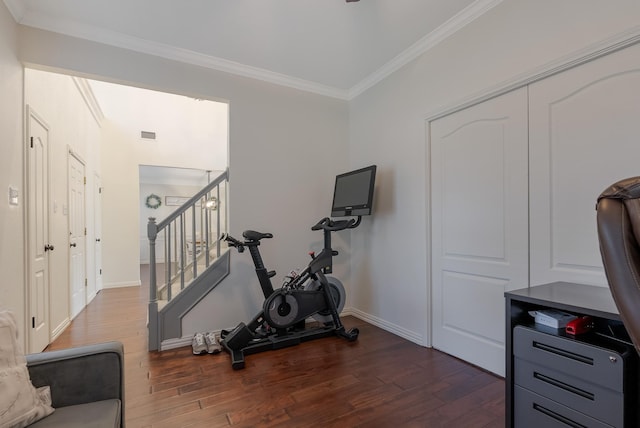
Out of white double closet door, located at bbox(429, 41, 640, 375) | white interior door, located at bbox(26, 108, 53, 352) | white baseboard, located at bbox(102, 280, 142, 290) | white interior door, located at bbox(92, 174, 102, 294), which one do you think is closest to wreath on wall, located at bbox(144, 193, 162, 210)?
white interior door, located at bbox(92, 174, 102, 294)

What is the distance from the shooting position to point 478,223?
241 cm

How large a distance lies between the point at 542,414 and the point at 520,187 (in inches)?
54.3

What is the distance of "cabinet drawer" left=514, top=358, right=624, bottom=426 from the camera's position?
1.18 metres

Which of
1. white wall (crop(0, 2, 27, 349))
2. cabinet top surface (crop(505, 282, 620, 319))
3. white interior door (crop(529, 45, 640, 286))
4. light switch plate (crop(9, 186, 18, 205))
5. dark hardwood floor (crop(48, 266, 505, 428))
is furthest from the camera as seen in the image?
light switch plate (crop(9, 186, 18, 205))

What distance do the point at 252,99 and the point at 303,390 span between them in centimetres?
284

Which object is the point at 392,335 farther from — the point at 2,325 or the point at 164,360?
the point at 2,325

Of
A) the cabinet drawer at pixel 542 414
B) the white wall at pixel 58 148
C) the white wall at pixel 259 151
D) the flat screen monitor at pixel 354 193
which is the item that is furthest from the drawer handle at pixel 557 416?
the white wall at pixel 58 148

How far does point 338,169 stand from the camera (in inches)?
151

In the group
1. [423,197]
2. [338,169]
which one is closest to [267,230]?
[338,169]

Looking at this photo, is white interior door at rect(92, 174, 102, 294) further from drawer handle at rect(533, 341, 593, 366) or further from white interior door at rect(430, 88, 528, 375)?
drawer handle at rect(533, 341, 593, 366)

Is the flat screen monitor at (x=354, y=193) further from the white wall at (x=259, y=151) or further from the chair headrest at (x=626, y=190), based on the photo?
the chair headrest at (x=626, y=190)

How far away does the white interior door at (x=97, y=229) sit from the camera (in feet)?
17.3

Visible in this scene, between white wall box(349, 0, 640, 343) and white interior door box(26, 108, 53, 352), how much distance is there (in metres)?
3.15

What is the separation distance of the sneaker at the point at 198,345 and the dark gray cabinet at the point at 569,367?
2.36 metres
